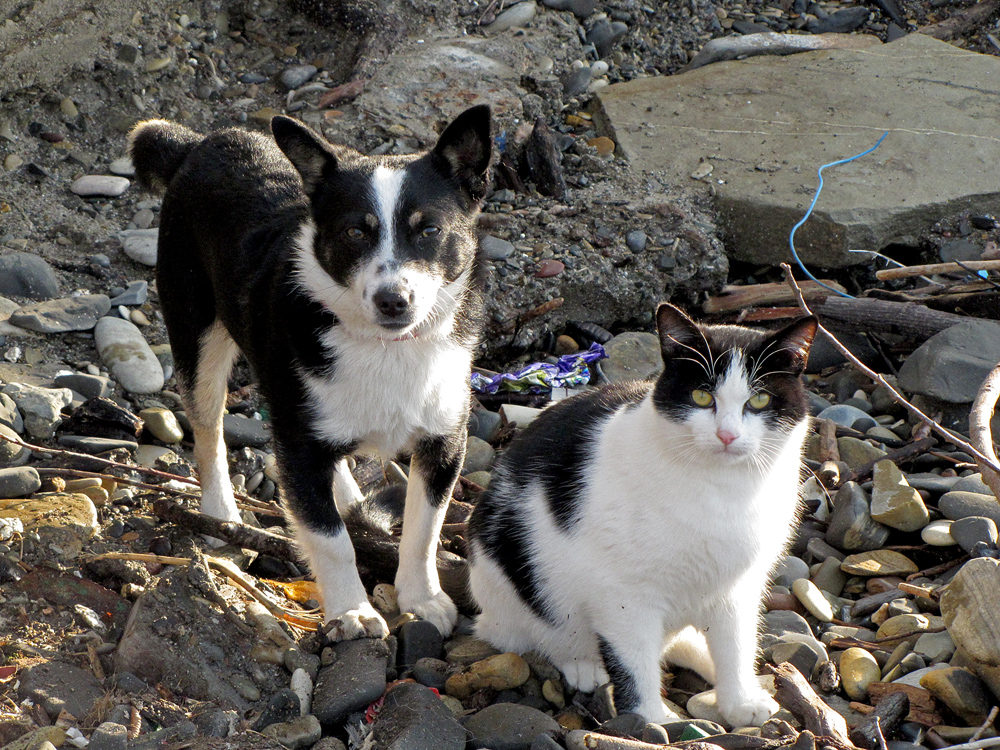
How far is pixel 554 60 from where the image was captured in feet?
22.0

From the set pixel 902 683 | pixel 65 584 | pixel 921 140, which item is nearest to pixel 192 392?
pixel 65 584

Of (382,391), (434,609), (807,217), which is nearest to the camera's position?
(382,391)

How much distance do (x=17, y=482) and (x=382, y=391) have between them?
152 centimetres

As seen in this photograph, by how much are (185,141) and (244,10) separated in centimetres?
298

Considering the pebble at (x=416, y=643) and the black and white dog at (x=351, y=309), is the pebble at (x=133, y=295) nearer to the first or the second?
the black and white dog at (x=351, y=309)

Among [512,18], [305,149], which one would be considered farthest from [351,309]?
[512,18]

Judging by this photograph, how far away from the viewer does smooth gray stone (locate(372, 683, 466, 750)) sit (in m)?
2.72

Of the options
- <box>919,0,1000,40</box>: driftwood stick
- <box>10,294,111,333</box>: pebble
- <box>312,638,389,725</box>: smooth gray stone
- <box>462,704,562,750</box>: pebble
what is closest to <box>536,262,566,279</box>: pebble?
<box>10,294,111,333</box>: pebble

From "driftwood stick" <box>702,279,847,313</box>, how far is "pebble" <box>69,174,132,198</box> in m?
3.52

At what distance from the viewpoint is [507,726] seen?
114 inches

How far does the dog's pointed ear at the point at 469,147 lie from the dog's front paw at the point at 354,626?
1.51 metres

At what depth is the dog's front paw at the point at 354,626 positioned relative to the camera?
10.6 feet

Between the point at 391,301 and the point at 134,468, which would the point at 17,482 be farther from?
the point at 391,301

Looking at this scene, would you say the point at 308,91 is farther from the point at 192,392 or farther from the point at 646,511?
the point at 646,511
